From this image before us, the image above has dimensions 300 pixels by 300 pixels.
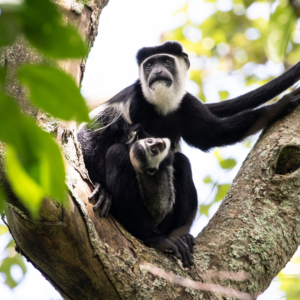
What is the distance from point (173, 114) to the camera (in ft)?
9.95

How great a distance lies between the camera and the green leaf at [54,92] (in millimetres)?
410

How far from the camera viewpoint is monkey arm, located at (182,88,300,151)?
8.88 ft

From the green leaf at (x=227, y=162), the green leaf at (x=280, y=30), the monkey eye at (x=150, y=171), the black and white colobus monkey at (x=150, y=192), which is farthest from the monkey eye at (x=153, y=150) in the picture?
the green leaf at (x=280, y=30)

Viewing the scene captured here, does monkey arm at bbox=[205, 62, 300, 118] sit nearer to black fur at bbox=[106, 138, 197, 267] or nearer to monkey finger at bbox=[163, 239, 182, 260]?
black fur at bbox=[106, 138, 197, 267]

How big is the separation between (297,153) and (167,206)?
96 centimetres

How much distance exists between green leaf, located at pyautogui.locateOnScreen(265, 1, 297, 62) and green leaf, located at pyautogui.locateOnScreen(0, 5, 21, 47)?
69 centimetres

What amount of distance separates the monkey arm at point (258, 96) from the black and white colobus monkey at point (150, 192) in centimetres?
68

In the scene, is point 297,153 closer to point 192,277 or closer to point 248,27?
point 192,277

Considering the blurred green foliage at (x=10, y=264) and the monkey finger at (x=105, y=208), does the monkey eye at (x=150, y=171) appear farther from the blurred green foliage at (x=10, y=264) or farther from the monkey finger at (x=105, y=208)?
the blurred green foliage at (x=10, y=264)

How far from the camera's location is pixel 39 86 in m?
0.42

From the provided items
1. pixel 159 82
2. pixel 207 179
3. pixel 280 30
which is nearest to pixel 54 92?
pixel 280 30

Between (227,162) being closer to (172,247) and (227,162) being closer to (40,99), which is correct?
(172,247)

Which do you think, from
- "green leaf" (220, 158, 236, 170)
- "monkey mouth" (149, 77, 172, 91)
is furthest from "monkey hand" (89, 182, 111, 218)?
"green leaf" (220, 158, 236, 170)

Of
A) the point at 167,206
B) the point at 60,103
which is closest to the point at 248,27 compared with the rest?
the point at 167,206
